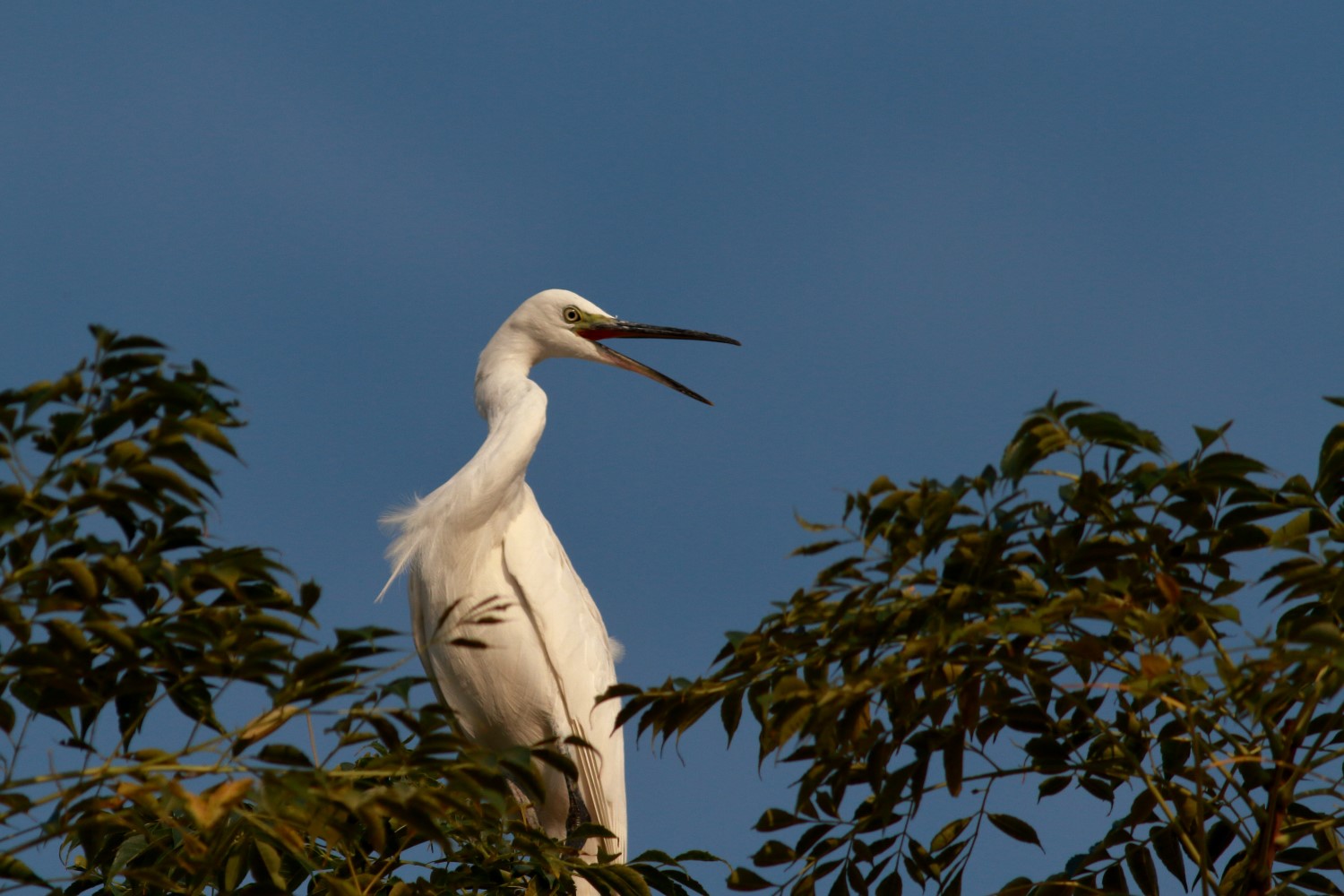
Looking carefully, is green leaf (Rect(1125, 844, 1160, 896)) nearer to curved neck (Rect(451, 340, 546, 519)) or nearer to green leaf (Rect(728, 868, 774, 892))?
green leaf (Rect(728, 868, 774, 892))

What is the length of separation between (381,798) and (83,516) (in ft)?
2.25

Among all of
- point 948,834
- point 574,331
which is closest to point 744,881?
point 948,834

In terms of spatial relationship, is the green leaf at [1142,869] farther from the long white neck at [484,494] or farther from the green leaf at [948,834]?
the long white neck at [484,494]

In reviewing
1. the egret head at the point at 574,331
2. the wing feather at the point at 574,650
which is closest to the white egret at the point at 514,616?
the wing feather at the point at 574,650

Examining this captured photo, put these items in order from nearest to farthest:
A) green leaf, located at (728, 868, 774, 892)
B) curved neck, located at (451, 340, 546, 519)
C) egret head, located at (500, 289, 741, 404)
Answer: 1. green leaf, located at (728, 868, 774, 892)
2. curved neck, located at (451, 340, 546, 519)
3. egret head, located at (500, 289, 741, 404)

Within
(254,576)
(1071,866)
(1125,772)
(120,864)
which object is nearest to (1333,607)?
(1125,772)

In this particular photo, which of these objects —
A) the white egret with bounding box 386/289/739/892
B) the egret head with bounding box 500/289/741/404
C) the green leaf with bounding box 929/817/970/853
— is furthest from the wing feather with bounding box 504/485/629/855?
the green leaf with bounding box 929/817/970/853

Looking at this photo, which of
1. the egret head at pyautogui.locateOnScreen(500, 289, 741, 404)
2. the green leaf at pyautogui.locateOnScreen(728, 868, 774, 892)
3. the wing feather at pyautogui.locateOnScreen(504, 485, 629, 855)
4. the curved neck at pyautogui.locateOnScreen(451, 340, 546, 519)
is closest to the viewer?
the green leaf at pyautogui.locateOnScreen(728, 868, 774, 892)

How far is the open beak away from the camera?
7.17m

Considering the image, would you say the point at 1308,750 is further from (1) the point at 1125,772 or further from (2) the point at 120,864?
(2) the point at 120,864

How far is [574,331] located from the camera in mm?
7074

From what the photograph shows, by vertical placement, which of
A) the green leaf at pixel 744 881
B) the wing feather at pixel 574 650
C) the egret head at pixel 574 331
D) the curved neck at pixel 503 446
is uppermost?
the egret head at pixel 574 331

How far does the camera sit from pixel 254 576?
239 centimetres

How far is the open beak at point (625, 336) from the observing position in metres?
7.17
